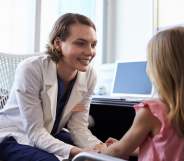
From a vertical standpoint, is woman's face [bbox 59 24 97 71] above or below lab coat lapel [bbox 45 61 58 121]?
above

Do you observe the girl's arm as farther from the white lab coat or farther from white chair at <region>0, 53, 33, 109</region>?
white chair at <region>0, 53, 33, 109</region>

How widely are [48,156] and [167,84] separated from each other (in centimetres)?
59

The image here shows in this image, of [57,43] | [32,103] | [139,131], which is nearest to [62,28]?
[57,43]

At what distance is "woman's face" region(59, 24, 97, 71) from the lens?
1512mm

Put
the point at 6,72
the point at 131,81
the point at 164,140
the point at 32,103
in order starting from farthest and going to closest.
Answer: the point at 131,81
the point at 6,72
the point at 32,103
the point at 164,140

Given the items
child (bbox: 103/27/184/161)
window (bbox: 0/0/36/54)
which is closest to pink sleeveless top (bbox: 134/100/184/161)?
child (bbox: 103/27/184/161)

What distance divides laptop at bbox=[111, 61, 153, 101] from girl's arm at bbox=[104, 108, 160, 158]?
1.14 meters

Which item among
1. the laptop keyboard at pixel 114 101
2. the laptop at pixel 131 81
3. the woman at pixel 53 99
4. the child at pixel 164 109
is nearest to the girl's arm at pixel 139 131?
the child at pixel 164 109

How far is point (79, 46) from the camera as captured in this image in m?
1.52

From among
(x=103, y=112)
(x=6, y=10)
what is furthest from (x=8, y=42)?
(x=103, y=112)

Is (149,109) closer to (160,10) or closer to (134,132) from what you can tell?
(134,132)

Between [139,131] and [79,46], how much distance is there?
2.15ft

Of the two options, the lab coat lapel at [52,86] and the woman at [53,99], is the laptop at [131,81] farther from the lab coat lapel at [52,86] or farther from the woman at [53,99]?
the lab coat lapel at [52,86]

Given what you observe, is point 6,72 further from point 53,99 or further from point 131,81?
point 131,81
